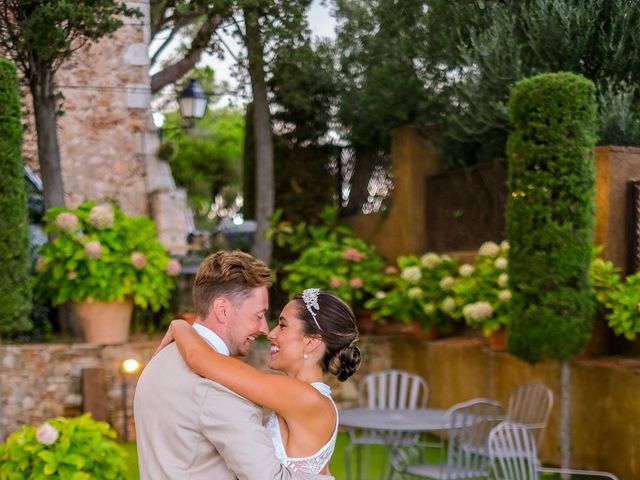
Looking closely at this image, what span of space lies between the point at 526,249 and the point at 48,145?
488cm

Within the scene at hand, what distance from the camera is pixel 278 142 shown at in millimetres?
12219

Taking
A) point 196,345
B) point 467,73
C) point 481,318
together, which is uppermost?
point 467,73

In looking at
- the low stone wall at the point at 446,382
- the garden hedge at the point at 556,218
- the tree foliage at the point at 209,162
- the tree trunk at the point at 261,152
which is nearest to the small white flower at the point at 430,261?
the low stone wall at the point at 446,382

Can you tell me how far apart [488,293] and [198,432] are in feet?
21.2

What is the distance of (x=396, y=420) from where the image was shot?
6379 mm

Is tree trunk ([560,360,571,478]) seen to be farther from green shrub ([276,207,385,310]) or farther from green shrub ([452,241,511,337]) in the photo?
green shrub ([276,207,385,310])

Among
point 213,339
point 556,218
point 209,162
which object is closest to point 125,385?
point 556,218

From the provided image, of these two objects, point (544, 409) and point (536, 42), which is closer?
point (544, 409)

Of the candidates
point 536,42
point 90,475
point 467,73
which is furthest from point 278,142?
point 90,475

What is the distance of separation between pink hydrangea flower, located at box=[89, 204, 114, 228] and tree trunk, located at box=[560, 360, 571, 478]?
4317 mm

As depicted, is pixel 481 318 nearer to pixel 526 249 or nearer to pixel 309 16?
pixel 526 249

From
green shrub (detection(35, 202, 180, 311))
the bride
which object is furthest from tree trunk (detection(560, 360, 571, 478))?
the bride

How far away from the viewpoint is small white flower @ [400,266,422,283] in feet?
32.5

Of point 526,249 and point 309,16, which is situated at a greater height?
point 309,16
